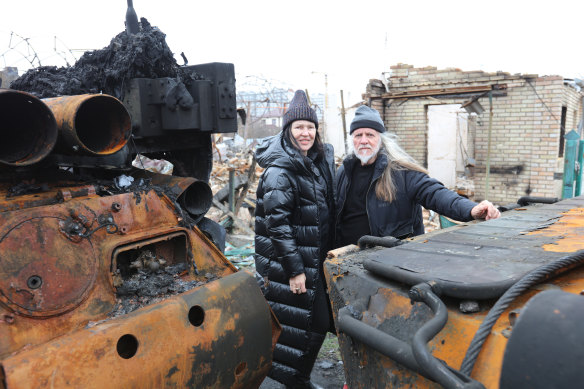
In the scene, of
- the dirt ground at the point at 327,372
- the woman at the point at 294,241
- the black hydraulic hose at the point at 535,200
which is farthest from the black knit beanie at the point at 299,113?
the dirt ground at the point at 327,372

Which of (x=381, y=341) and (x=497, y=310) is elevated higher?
(x=497, y=310)

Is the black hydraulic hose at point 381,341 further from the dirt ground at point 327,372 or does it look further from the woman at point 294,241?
the dirt ground at point 327,372

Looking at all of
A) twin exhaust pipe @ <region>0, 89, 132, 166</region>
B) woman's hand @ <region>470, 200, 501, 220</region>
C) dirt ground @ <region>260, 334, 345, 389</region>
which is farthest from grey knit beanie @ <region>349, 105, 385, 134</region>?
dirt ground @ <region>260, 334, 345, 389</region>

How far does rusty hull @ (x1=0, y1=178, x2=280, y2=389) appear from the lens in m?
1.59

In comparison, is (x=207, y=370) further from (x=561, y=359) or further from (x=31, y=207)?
(x=561, y=359)

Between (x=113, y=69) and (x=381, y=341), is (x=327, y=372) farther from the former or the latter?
(x=113, y=69)

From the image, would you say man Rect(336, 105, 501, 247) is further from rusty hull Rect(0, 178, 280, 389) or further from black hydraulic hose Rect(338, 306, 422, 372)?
black hydraulic hose Rect(338, 306, 422, 372)

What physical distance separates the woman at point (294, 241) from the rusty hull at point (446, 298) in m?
0.99

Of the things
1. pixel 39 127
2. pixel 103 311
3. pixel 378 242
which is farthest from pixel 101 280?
pixel 378 242

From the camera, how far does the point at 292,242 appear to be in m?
2.65

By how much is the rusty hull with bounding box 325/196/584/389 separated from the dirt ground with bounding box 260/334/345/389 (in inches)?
83.1

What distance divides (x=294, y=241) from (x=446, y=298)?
1.61 metres

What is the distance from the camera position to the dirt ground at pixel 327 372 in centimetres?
340

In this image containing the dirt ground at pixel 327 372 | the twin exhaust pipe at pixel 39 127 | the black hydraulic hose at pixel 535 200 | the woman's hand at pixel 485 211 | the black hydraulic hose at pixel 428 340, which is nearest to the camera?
the black hydraulic hose at pixel 428 340
